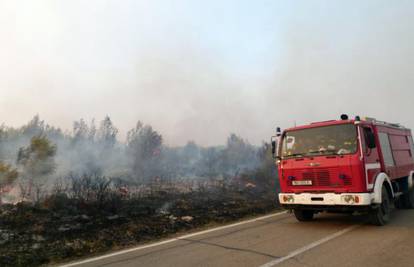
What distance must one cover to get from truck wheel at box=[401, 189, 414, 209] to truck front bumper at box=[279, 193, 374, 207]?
3908 millimetres

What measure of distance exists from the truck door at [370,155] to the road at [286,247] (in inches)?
46.5

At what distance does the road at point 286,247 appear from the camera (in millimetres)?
4465

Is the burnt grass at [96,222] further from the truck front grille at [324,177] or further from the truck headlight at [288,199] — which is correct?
the truck front grille at [324,177]

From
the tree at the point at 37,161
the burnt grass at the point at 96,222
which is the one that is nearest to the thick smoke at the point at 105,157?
the tree at the point at 37,161

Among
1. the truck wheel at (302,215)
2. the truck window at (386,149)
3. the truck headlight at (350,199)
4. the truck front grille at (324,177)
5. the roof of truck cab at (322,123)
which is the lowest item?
the truck wheel at (302,215)

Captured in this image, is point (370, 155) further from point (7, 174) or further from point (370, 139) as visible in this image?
point (7, 174)

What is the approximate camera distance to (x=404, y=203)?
912cm

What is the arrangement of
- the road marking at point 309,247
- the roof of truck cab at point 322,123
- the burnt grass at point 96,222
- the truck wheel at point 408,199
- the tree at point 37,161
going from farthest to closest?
the tree at point 37,161, the truck wheel at point 408,199, the roof of truck cab at point 322,123, the burnt grass at point 96,222, the road marking at point 309,247

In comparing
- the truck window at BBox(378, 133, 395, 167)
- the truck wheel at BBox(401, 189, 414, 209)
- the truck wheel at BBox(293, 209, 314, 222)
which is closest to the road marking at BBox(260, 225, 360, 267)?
the truck wheel at BBox(293, 209, 314, 222)

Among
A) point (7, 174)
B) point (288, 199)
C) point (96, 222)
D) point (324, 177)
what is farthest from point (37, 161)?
point (324, 177)

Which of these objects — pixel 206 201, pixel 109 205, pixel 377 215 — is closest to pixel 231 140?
pixel 206 201

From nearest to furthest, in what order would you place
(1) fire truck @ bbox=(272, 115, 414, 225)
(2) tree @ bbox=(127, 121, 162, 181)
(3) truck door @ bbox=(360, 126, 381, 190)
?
(1) fire truck @ bbox=(272, 115, 414, 225) → (3) truck door @ bbox=(360, 126, 381, 190) → (2) tree @ bbox=(127, 121, 162, 181)

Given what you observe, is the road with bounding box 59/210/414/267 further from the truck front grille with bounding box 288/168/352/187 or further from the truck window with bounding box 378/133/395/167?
the truck window with bounding box 378/133/395/167

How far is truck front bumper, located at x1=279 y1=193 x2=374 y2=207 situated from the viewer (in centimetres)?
600
